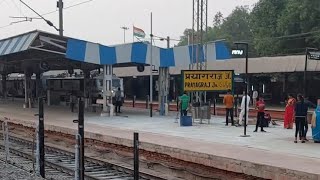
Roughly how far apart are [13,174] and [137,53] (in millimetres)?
14509

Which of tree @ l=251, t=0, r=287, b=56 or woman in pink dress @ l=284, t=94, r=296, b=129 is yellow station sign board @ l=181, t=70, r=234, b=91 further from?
tree @ l=251, t=0, r=287, b=56

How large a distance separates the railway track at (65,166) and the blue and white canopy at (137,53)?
7701 millimetres

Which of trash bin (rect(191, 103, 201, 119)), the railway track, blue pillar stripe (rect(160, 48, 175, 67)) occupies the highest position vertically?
blue pillar stripe (rect(160, 48, 175, 67))

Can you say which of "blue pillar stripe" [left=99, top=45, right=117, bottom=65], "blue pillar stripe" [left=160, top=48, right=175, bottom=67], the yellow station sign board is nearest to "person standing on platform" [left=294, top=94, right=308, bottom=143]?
the yellow station sign board

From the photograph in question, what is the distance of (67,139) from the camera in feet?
62.7

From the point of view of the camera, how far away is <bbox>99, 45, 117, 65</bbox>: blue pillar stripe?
26.3 meters

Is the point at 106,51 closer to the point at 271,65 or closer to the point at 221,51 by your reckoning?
the point at 221,51

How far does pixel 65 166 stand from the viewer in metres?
14.9

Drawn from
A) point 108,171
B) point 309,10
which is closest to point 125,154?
point 108,171

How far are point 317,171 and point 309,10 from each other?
143 feet

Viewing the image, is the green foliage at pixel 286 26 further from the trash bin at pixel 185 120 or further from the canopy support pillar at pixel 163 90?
the trash bin at pixel 185 120

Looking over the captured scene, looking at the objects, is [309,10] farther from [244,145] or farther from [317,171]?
[317,171]

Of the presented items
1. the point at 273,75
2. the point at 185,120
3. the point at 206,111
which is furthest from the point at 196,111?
the point at 273,75

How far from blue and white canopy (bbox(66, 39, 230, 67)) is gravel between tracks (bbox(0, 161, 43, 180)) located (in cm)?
1180
